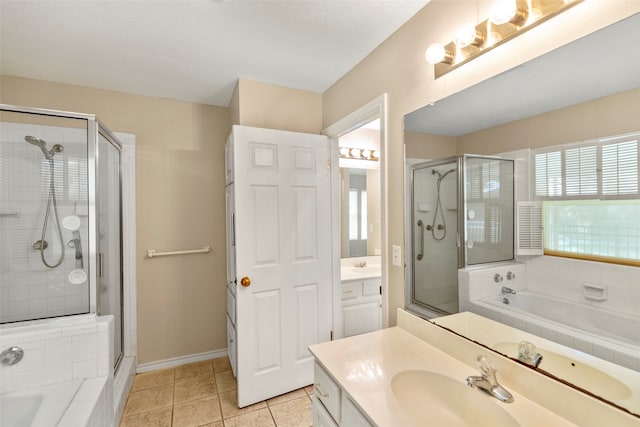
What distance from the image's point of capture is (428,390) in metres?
1.08

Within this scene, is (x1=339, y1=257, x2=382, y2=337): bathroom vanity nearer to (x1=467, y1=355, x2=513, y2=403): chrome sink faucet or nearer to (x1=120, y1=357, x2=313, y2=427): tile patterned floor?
(x1=120, y1=357, x2=313, y2=427): tile patterned floor

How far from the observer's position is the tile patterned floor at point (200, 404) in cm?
187

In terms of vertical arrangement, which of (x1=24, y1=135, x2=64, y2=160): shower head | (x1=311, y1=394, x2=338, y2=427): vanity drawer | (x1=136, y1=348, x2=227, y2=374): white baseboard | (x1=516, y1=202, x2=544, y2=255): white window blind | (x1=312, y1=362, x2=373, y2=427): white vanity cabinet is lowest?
(x1=136, y1=348, x2=227, y2=374): white baseboard

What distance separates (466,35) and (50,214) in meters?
2.55

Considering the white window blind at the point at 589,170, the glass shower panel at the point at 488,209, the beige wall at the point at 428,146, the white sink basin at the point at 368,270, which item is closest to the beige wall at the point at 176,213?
the white sink basin at the point at 368,270

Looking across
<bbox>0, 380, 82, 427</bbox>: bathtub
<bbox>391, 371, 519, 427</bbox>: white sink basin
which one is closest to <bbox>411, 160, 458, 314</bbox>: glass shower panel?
<bbox>391, 371, 519, 427</bbox>: white sink basin

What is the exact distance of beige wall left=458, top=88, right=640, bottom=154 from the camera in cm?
77

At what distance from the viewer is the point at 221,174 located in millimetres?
2730

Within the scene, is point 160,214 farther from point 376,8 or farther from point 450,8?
point 450,8

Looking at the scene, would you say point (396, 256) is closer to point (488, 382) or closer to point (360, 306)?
point (488, 382)

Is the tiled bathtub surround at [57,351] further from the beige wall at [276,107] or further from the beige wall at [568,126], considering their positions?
the beige wall at [568,126]

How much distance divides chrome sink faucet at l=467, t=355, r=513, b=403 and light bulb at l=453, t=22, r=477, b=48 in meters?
1.20

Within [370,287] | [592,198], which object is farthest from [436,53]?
[370,287]

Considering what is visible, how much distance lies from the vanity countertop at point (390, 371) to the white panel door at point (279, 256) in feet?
2.79
